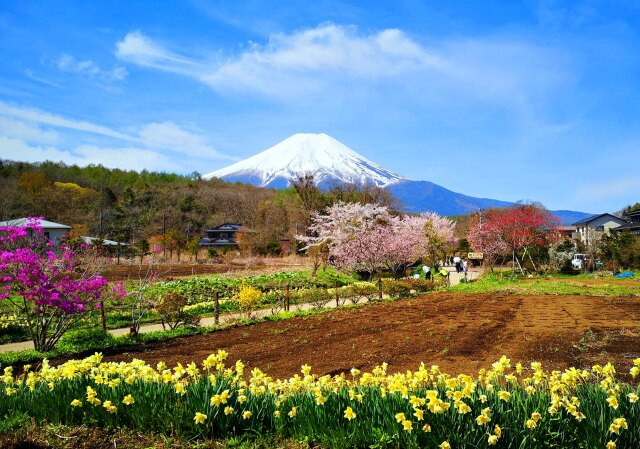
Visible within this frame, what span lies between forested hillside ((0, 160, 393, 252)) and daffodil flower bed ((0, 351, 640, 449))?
127 feet

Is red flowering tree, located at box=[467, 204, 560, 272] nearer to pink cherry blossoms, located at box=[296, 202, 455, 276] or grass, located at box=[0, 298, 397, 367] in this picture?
pink cherry blossoms, located at box=[296, 202, 455, 276]

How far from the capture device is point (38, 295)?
909 cm

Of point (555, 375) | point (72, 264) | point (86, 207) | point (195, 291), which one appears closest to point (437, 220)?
point (195, 291)

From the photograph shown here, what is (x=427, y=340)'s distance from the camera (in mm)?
9617

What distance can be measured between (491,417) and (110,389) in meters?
3.22

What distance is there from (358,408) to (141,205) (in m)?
70.8

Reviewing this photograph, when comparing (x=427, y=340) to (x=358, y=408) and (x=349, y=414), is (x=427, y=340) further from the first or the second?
(x=349, y=414)

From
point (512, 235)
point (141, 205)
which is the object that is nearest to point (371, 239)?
point (512, 235)

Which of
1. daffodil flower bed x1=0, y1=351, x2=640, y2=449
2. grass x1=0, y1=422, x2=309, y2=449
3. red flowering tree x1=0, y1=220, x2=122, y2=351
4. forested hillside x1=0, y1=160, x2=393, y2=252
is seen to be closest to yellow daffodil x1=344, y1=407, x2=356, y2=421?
daffodil flower bed x1=0, y1=351, x2=640, y2=449

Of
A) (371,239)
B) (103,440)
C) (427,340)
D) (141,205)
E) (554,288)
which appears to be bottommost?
(554,288)

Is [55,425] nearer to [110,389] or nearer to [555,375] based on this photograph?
[110,389]

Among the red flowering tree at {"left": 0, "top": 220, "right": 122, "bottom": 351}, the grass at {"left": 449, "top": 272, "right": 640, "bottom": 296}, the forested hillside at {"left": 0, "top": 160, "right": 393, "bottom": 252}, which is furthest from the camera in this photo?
the forested hillside at {"left": 0, "top": 160, "right": 393, "bottom": 252}

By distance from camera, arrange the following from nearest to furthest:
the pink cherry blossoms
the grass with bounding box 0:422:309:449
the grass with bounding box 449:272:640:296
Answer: the grass with bounding box 0:422:309:449, the grass with bounding box 449:272:640:296, the pink cherry blossoms

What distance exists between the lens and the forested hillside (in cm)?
5594
